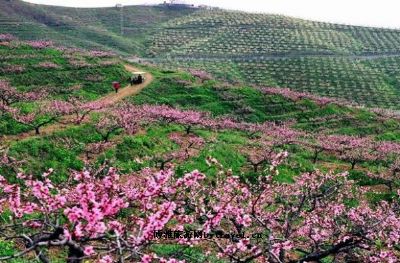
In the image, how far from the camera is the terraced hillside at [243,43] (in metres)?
89.1

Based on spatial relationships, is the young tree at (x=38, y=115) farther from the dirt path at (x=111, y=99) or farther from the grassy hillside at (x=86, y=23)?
the grassy hillside at (x=86, y=23)

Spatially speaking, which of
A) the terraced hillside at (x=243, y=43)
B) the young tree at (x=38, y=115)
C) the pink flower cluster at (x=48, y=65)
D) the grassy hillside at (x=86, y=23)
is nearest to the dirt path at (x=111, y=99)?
the young tree at (x=38, y=115)

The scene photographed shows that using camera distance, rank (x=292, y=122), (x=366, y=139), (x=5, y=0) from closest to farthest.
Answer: (x=366, y=139)
(x=292, y=122)
(x=5, y=0)

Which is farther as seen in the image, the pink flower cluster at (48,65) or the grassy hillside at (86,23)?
the grassy hillside at (86,23)

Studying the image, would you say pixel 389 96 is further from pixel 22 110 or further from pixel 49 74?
pixel 22 110

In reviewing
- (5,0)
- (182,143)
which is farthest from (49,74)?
(5,0)

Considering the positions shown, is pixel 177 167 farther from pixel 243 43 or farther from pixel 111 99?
pixel 243 43

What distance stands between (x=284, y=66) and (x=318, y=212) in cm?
7877

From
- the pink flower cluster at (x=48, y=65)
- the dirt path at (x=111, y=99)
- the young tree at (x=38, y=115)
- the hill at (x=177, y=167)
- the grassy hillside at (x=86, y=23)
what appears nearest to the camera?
the hill at (x=177, y=167)

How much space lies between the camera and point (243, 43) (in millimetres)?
116000

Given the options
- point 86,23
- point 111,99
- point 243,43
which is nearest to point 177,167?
point 111,99

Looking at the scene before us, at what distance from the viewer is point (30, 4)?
125 m

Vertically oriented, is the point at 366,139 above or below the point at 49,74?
below

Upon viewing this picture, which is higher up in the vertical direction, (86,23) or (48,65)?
(86,23)
